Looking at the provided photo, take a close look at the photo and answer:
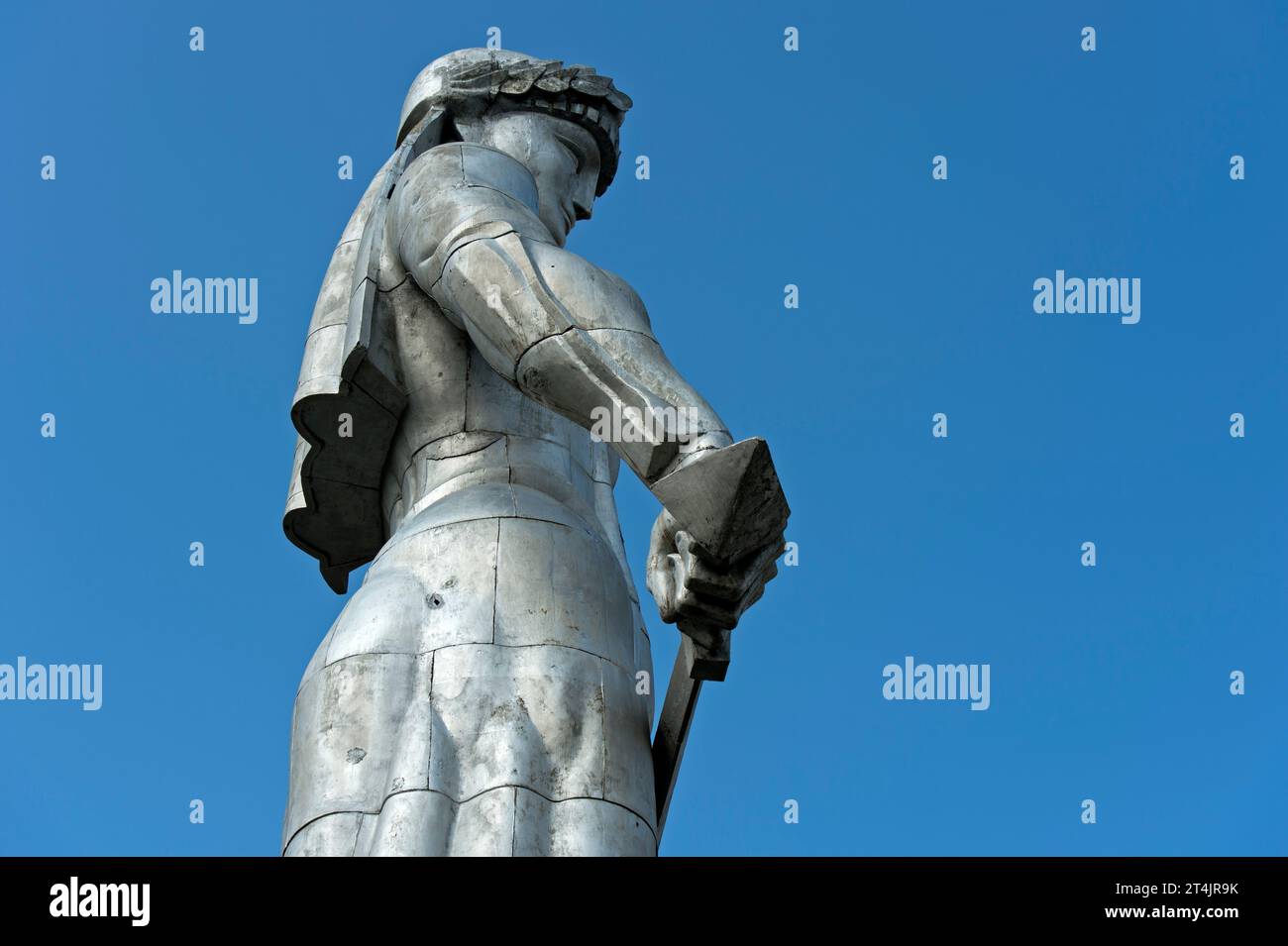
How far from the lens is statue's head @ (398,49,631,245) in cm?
1209

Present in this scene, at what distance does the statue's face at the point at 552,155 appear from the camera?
12027mm

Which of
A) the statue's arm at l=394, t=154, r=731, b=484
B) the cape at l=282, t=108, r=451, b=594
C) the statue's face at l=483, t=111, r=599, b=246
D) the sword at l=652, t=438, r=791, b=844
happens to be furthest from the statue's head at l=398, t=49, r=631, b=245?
the sword at l=652, t=438, r=791, b=844

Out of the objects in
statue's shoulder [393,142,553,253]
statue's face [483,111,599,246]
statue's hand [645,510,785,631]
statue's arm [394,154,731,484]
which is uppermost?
statue's face [483,111,599,246]

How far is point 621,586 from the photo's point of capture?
425 inches

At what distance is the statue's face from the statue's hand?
2.39m


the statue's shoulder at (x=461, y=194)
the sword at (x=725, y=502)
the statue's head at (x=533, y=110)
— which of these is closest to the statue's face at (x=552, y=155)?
the statue's head at (x=533, y=110)

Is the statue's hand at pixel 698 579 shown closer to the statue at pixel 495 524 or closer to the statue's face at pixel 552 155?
the statue at pixel 495 524

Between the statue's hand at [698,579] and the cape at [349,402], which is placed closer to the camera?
the statue's hand at [698,579]

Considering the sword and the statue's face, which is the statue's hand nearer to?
the sword

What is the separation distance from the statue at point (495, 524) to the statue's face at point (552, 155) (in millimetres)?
20

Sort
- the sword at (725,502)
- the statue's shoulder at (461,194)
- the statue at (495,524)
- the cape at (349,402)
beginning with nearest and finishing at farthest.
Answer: the sword at (725,502) → the statue at (495,524) → the statue's shoulder at (461,194) → the cape at (349,402)
